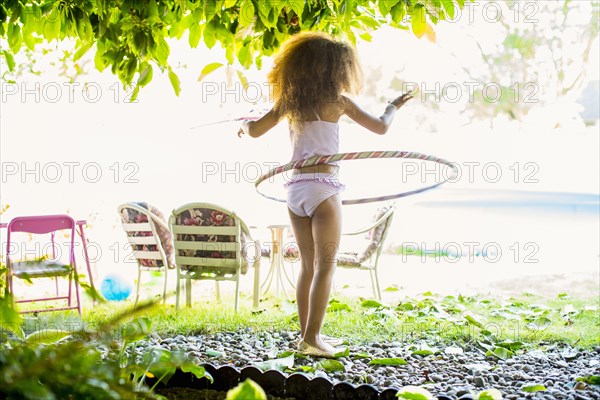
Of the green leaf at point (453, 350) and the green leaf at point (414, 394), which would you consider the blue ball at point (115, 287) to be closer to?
the green leaf at point (453, 350)

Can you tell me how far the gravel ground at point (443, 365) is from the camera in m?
2.61

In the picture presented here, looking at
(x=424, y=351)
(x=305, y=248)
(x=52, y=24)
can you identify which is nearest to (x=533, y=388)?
(x=424, y=351)

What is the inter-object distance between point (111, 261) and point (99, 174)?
1.21m

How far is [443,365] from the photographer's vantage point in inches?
121

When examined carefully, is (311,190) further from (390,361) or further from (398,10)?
(398,10)

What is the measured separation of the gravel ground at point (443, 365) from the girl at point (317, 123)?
310 mm

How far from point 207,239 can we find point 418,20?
287 centimetres

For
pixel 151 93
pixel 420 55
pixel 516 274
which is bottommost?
pixel 516 274

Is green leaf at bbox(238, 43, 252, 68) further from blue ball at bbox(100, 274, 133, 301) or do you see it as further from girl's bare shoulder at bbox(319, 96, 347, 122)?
blue ball at bbox(100, 274, 133, 301)

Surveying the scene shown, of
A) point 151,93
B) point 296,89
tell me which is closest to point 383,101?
point 151,93

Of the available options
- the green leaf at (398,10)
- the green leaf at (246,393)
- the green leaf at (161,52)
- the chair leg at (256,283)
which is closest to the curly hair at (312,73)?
the green leaf at (161,52)

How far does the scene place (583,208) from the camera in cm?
1340

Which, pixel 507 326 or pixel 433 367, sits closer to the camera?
pixel 433 367

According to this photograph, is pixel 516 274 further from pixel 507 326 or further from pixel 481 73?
pixel 507 326
